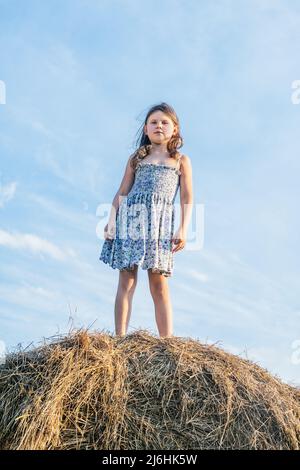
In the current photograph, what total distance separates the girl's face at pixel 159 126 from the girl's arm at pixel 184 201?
0.23m

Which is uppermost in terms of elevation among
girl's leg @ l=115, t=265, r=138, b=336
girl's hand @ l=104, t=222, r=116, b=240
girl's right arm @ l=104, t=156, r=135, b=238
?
girl's right arm @ l=104, t=156, r=135, b=238

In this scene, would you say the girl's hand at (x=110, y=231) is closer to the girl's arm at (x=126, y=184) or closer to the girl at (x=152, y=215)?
the girl at (x=152, y=215)

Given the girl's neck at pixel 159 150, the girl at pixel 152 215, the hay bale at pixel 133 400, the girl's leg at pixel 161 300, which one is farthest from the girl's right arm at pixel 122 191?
the hay bale at pixel 133 400

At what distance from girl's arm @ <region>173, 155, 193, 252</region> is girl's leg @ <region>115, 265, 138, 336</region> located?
363mm

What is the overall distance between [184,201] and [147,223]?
0.35 meters

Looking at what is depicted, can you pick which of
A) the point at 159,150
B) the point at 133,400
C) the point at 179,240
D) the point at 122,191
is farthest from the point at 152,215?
the point at 133,400

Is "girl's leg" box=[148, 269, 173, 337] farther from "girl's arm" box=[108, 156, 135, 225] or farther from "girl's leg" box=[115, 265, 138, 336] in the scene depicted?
"girl's arm" box=[108, 156, 135, 225]

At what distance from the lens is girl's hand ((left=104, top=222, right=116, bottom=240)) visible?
5074 mm

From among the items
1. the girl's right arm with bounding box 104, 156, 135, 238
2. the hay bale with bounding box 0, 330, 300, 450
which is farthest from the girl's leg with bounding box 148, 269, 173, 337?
the hay bale with bounding box 0, 330, 300, 450

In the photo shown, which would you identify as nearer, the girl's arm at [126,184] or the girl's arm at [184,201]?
the girl's arm at [184,201]

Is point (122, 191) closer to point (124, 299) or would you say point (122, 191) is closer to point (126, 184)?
point (126, 184)

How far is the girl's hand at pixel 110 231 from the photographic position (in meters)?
5.07

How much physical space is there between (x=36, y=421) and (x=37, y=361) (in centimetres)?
44
